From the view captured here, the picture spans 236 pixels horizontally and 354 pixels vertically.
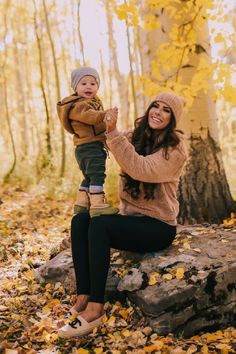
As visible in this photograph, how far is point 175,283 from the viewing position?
2.87 m

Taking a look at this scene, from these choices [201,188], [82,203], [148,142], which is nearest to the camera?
[148,142]

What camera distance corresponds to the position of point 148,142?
3119mm

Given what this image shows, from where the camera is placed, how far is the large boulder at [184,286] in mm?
2789

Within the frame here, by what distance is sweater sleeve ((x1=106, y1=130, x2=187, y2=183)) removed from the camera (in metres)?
2.78

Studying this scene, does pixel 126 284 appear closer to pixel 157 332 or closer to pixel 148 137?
pixel 157 332

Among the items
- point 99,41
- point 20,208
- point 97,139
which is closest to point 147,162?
point 97,139

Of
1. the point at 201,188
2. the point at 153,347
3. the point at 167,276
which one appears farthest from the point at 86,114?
the point at 201,188

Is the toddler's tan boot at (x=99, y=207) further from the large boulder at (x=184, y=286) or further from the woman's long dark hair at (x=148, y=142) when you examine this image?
the large boulder at (x=184, y=286)

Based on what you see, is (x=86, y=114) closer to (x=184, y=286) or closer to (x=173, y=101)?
(x=173, y=101)

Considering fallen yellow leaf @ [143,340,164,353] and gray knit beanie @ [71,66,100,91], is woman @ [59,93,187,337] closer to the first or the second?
fallen yellow leaf @ [143,340,164,353]

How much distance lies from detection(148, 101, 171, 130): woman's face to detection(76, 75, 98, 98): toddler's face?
50 cm

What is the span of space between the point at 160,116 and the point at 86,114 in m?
0.52

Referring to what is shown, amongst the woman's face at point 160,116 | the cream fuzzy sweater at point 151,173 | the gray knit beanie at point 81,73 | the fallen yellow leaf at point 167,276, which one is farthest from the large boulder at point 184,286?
the gray knit beanie at point 81,73

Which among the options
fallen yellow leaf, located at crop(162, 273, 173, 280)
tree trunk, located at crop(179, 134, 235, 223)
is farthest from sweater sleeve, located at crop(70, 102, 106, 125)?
tree trunk, located at crop(179, 134, 235, 223)
